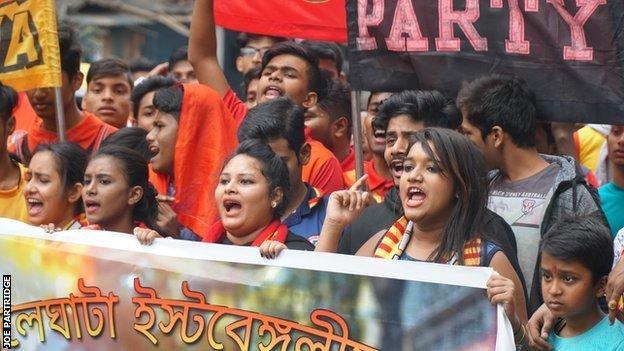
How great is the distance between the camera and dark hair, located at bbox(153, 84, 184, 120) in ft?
24.2

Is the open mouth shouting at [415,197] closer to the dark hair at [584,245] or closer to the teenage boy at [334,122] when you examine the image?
the dark hair at [584,245]

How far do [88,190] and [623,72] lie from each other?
2.49 metres

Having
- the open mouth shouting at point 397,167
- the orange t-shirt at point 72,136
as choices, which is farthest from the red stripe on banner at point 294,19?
the open mouth shouting at point 397,167

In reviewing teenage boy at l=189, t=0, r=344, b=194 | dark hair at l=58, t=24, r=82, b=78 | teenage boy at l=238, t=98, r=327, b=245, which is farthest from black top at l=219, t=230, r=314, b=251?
dark hair at l=58, t=24, r=82, b=78

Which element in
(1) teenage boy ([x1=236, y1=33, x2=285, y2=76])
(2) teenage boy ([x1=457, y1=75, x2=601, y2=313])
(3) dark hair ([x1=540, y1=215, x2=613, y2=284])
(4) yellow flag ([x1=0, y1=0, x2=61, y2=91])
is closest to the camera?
(3) dark hair ([x1=540, y1=215, x2=613, y2=284])

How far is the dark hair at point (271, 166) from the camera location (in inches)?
230

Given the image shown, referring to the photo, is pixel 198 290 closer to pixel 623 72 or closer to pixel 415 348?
pixel 415 348

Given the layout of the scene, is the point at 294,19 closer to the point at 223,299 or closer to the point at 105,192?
the point at 105,192

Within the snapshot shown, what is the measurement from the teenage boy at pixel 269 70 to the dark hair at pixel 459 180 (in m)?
2.16

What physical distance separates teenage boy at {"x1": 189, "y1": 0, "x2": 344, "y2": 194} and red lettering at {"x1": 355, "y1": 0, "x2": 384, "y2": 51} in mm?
1331

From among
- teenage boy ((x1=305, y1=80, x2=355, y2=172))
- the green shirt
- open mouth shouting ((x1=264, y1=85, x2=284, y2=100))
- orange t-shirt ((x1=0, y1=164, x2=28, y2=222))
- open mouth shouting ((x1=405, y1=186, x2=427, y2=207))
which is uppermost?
open mouth shouting ((x1=264, y1=85, x2=284, y2=100))

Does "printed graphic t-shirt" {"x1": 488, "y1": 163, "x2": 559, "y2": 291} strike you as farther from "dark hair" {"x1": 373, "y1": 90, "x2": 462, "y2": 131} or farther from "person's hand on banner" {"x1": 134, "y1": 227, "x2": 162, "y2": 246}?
"person's hand on banner" {"x1": 134, "y1": 227, "x2": 162, "y2": 246}

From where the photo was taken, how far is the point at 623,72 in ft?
17.4

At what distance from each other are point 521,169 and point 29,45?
9.65 feet
